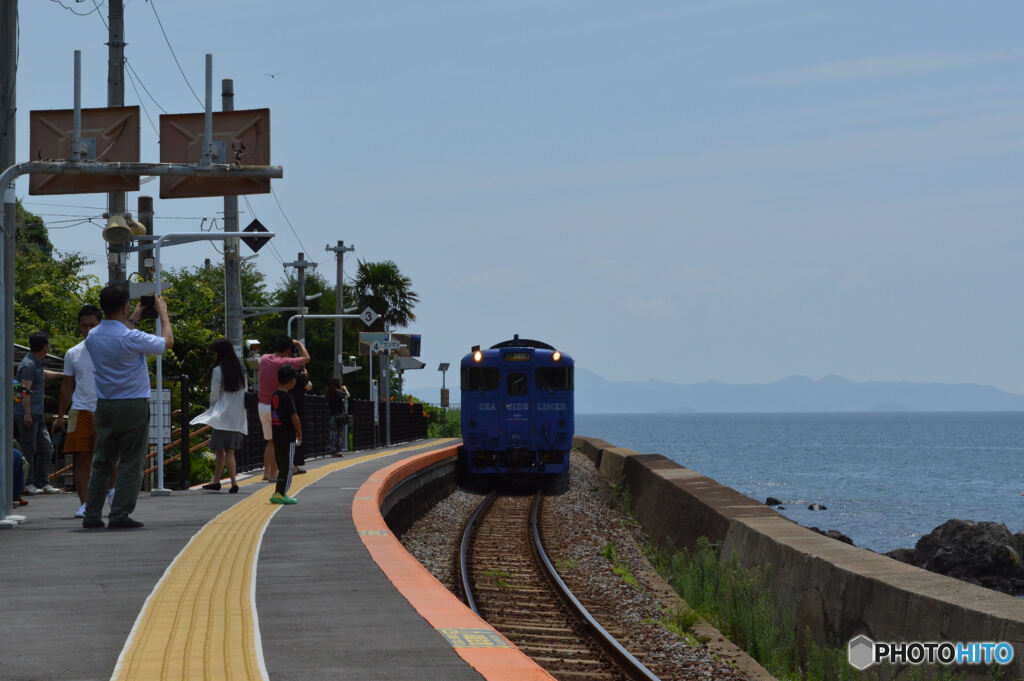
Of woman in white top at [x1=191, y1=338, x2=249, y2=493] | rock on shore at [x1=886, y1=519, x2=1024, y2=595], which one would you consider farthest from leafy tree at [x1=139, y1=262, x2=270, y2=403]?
rock on shore at [x1=886, y1=519, x2=1024, y2=595]

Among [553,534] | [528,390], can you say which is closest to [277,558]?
[553,534]

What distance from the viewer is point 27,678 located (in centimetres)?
538

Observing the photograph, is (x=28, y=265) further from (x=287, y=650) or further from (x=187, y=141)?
(x=287, y=650)

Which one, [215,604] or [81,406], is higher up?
[81,406]

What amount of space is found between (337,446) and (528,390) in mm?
4547

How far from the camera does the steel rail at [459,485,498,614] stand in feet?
42.0

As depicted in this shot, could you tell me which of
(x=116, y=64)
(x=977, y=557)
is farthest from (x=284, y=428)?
(x=977, y=557)

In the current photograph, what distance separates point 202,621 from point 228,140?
439 inches

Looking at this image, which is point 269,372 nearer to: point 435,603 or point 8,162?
point 8,162

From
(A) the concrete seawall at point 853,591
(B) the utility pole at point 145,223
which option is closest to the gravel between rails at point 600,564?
(A) the concrete seawall at point 853,591

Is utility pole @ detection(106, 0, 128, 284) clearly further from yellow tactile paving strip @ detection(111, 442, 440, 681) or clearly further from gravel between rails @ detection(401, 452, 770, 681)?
yellow tactile paving strip @ detection(111, 442, 440, 681)

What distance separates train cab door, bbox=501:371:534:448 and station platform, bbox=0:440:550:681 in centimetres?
1539

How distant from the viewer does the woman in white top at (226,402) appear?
47.9 ft

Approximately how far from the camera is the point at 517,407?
89.8ft
